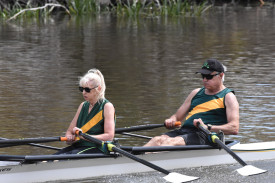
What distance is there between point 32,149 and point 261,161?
327cm

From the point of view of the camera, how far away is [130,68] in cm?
1819

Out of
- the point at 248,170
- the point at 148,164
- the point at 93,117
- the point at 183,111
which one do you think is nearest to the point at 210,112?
the point at 183,111

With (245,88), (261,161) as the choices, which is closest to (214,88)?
(261,161)

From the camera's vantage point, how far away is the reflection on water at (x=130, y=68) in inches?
456

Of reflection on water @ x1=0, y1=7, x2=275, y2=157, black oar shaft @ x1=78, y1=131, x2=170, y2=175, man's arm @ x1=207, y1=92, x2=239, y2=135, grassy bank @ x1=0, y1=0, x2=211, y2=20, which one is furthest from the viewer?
grassy bank @ x1=0, y1=0, x2=211, y2=20

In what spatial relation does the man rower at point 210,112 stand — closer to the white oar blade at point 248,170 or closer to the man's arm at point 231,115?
the man's arm at point 231,115

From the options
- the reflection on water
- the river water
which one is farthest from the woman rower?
the reflection on water

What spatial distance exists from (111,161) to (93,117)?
58 centimetres

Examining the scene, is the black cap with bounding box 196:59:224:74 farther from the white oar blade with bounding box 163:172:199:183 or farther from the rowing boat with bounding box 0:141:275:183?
the white oar blade with bounding box 163:172:199:183

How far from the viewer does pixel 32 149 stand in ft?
31.3

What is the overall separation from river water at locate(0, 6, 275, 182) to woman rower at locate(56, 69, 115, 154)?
0.53 meters

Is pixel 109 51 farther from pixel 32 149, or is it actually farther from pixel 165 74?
pixel 32 149

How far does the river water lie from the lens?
11484 mm

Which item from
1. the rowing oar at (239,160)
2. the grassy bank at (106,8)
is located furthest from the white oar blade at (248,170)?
the grassy bank at (106,8)
